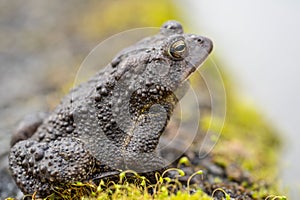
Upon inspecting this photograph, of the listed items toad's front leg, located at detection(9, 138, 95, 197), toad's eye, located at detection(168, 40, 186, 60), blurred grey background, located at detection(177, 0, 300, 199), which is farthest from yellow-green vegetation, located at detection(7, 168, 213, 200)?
blurred grey background, located at detection(177, 0, 300, 199)

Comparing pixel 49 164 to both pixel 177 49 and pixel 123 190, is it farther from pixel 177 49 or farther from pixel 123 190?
pixel 177 49

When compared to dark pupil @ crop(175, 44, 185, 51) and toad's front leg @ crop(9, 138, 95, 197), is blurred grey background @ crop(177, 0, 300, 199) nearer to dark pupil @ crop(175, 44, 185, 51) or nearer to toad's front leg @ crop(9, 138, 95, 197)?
dark pupil @ crop(175, 44, 185, 51)

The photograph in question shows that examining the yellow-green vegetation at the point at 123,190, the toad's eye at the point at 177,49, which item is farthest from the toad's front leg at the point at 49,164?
the toad's eye at the point at 177,49

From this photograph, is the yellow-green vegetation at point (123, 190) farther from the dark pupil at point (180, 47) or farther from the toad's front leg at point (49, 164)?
the dark pupil at point (180, 47)

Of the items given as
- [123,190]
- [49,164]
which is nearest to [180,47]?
[123,190]

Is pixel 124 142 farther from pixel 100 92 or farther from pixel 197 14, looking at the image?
pixel 197 14

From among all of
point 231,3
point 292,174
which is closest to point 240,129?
point 292,174
